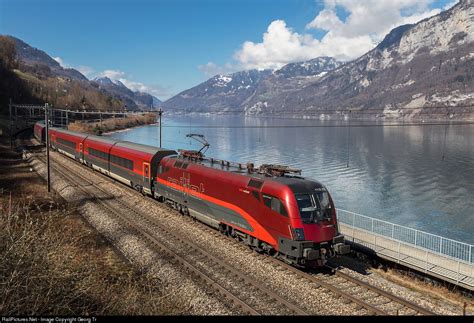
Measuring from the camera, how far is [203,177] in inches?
868

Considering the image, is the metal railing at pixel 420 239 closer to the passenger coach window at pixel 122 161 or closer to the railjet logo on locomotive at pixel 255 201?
the railjet logo on locomotive at pixel 255 201

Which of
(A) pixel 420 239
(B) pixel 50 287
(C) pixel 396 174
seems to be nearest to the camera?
(B) pixel 50 287

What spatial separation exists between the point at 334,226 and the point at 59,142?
2024 inches

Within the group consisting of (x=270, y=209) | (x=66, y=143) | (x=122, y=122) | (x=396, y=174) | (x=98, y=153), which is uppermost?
(x=122, y=122)

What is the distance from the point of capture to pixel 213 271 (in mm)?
16297

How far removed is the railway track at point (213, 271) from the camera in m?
13.2

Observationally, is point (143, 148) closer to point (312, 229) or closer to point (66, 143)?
point (312, 229)

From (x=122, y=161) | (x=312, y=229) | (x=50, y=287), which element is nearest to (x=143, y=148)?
(x=122, y=161)

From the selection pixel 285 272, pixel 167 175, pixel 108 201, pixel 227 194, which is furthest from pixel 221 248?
pixel 108 201

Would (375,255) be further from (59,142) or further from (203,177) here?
(59,142)

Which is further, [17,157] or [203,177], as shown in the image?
[17,157]

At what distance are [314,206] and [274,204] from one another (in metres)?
1.64

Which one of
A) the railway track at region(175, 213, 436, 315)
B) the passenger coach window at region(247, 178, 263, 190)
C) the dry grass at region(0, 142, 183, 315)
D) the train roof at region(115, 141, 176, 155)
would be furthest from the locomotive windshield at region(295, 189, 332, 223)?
the train roof at region(115, 141, 176, 155)

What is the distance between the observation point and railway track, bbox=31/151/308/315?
13.2m
